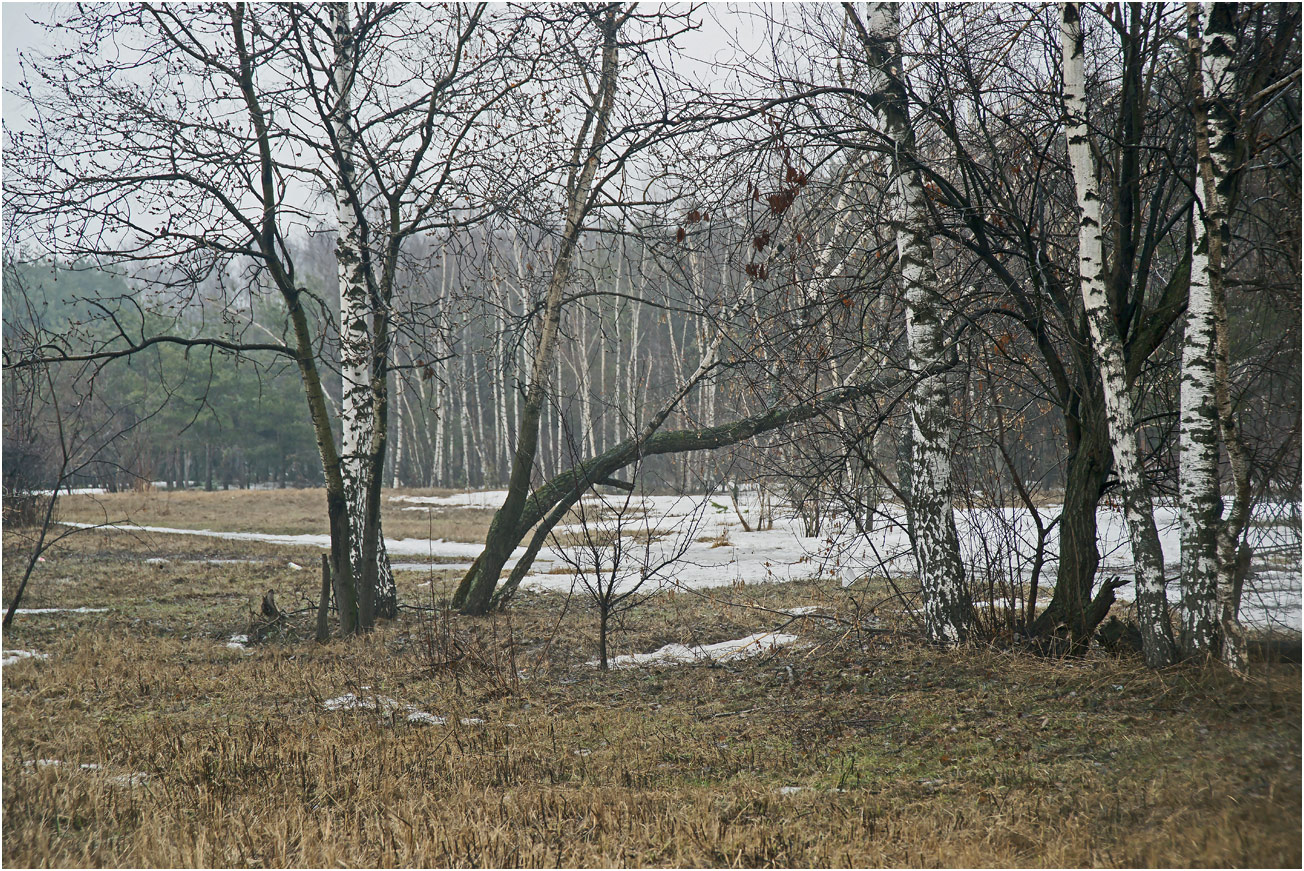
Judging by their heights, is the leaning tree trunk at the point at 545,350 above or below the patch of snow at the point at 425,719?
above

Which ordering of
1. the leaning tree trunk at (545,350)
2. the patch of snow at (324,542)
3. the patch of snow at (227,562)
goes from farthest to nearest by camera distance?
the patch of snow at (324,542) → the patch of snow at (227,562) → the leaning tree trunk at (545,350)

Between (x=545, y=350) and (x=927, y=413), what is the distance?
15.2 ft

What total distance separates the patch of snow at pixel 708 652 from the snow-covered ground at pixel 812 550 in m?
0.67

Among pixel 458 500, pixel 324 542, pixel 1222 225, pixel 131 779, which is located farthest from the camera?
pixel 458 500

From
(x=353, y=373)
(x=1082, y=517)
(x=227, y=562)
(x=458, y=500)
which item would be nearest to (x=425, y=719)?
(x=353, y=373)

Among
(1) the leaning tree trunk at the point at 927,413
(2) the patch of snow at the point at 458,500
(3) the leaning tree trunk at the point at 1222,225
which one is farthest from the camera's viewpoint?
(2) the patch of snow at the point at 458,500

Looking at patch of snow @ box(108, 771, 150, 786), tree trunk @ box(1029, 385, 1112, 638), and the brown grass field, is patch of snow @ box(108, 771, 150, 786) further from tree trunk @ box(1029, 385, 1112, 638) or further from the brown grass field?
tree trunk @ box(1029, 385, 1112, 638)

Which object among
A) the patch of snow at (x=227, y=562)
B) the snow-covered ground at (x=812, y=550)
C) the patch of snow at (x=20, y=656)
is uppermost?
the snow-covered ground at (x=812, y=550)

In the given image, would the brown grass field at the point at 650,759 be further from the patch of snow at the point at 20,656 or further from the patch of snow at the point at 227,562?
the patch of snow at the point at 227,562

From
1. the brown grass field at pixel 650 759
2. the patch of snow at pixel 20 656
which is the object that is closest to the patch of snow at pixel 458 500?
the patch of snow at pixel 20 656

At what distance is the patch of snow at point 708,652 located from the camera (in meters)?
7.41

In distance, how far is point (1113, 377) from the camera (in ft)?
17.0

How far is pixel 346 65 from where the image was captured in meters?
9.01

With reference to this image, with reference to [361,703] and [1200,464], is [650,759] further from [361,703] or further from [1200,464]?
[1200,464]
